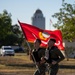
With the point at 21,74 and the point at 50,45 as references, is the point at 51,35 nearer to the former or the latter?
the point at 50,45

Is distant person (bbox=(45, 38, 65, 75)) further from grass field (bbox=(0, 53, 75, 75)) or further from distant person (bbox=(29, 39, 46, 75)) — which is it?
grass field (bbox=(0, 53, 75, 75))

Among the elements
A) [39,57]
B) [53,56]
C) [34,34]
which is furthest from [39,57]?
[34,34]

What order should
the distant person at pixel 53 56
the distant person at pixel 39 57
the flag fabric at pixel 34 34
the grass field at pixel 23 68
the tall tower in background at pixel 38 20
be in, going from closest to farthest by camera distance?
Result: the distant person at pixel 53 56, the distant person at pixel 39 57, the flag fabric at pixel 34 34, the grass field at pixel 23 68, the tall tower in background at pixel 38 20

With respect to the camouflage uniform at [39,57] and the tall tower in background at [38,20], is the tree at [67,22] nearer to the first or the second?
the camouflage uniform at [39,57]

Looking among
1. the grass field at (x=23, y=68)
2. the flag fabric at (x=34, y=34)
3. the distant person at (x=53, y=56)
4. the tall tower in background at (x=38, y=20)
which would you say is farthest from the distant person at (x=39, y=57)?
the tall tower in background at (x=38, y=20)

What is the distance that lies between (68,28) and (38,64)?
80.4 feet

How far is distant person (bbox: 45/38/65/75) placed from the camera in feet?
38.4

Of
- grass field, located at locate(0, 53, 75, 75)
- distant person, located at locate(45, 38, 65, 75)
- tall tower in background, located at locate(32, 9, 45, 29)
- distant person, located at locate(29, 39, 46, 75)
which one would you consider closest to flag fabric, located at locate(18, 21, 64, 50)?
distant person, located at locate(29, 39, 46, 75)

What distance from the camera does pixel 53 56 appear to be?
11.8 m

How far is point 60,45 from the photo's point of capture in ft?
51.5

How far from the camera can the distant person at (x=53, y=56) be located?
38.4 ft

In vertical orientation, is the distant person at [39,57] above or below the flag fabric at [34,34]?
below

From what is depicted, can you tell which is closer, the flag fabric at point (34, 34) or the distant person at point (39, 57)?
the distant person at point (39, 57)

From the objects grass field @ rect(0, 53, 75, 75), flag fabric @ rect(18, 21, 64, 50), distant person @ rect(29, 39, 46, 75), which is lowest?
grass field @ rect(0, 53, 75, 75)
